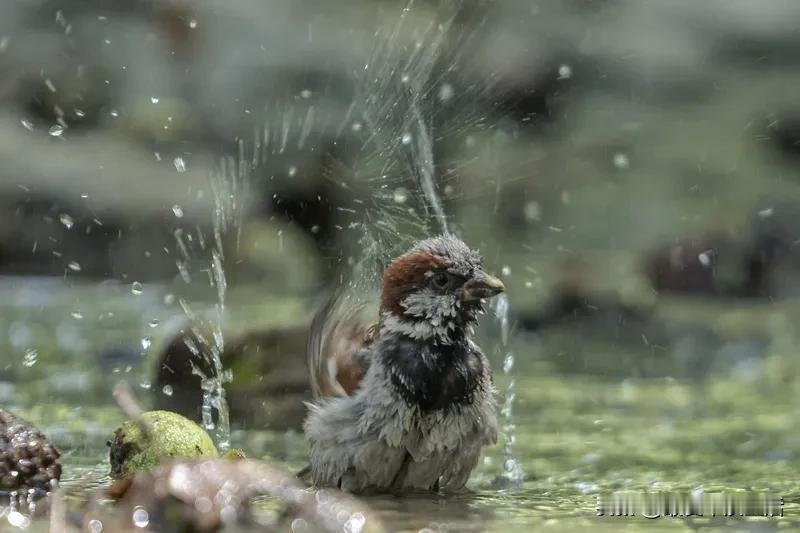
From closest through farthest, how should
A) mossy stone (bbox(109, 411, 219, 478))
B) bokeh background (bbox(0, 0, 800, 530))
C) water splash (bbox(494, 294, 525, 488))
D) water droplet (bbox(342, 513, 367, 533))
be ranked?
water droplet (bbox(342, 513, 367, 533))
mossy stone (bbox(109, 411, 219, 478))
water splash (bbox(494, 294, 525, 488))
bokeh background (bbox(0, 0, 800, 530))

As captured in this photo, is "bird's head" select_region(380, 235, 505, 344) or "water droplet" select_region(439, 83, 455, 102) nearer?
"bird's head" select_region(380, 235, 505, 344)

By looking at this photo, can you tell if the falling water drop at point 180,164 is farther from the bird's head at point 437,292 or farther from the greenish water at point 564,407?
the bird's head at point 437,292

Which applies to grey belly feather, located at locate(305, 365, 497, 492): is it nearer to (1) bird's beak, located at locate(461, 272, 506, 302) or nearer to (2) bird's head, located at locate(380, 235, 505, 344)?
(2) bird's head, located at locate(380, 235, 505, 344)

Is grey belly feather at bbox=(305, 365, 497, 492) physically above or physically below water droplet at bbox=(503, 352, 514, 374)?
below

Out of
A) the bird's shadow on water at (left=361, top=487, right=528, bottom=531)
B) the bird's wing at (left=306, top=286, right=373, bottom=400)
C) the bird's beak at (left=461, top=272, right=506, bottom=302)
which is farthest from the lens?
the bird's wing at (left=306, top=286, right=373, bottom=400)

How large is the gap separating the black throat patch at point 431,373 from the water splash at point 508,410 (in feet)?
1.41

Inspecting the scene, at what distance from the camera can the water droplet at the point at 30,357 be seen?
21.0 feet

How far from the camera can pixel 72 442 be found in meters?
4.71

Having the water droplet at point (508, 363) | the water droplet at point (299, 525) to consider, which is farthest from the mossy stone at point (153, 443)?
the water droplet at point (508, 363)

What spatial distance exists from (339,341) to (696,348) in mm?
3057

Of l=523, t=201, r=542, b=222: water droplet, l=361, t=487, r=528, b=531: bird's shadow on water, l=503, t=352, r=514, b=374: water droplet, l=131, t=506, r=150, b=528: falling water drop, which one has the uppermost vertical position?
l=523, t=201, r=542, b=222: water droplet

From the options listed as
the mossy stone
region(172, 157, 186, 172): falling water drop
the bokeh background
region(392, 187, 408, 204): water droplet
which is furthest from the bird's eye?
region(172, 157, 186, 172): falling water drop

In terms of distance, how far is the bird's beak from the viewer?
3959 mm

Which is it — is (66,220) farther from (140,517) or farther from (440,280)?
(140,517)
